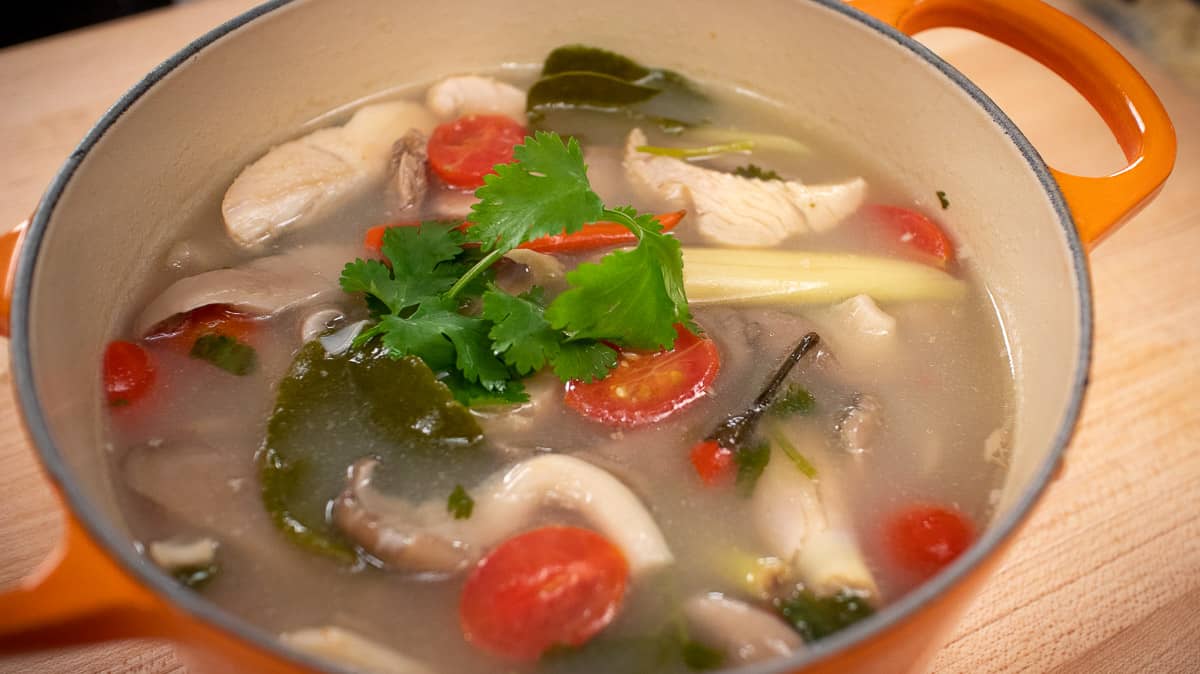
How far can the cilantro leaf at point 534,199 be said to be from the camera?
1454 millimetres

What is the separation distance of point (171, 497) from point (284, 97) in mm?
810

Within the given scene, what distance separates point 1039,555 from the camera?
1.52 m

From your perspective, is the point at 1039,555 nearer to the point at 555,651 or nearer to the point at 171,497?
the point at 555,651

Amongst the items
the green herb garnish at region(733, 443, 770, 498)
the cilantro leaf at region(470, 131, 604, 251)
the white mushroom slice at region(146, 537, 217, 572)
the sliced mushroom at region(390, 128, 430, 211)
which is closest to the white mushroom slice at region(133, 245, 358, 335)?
the sliced mushroom at region(390, 128, 430, 211)

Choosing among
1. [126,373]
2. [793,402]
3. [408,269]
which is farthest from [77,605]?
[793,402]

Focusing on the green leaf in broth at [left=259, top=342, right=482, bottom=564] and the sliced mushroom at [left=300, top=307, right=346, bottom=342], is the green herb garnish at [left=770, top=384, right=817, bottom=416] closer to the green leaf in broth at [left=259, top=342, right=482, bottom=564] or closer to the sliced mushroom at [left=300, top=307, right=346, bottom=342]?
the green leaf in broth at [left=259, top=342, right=482, bottom=564]

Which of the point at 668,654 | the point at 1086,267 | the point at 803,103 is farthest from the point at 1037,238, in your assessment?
the point at 668,654

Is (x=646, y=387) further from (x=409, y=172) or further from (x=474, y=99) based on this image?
(x=474, y=99)

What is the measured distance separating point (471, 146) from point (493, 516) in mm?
785

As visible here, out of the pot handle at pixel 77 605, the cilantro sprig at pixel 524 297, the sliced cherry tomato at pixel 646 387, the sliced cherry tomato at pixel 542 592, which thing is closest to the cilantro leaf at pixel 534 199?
the cilantro sprig at pixel 524 297

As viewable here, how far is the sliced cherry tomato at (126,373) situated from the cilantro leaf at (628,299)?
1.88 ft

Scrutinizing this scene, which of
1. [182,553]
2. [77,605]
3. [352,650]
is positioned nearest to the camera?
[77,605]

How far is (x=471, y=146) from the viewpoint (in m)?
1.83

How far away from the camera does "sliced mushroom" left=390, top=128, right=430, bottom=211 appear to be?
1736 mm
